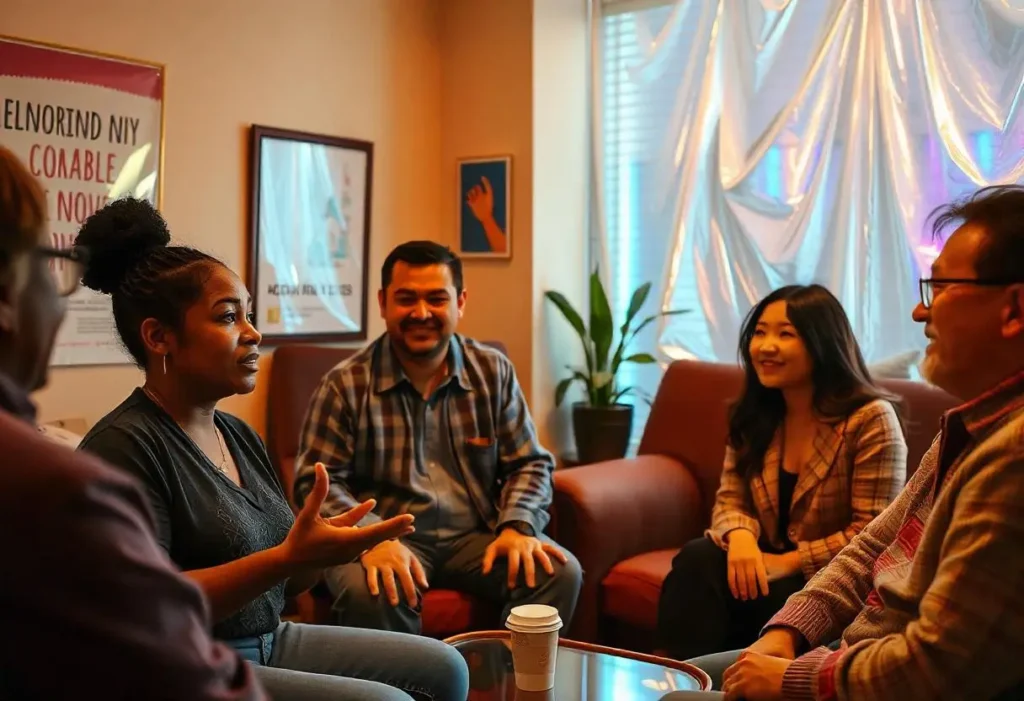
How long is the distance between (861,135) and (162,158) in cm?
223

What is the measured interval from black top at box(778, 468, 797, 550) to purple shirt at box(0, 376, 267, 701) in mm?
1884

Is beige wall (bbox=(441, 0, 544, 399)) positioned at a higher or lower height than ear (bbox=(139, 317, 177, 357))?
higher

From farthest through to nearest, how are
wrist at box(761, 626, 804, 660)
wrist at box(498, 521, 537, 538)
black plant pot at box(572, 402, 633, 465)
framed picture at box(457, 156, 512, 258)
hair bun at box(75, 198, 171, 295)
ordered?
framed picture at box(457, 156, 512, 258) < black plant pot at box(572, 402, 633, 465) < wrist at box(498, 521, 537, 538) < hair bun at box(75, 198, 171, 295) < wrist at box(761, 626, 804, 660)

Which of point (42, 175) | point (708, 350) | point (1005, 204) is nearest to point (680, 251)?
point (708, 350)

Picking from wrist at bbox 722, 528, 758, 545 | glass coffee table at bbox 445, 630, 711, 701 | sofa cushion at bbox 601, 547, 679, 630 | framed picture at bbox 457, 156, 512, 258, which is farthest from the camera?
framed picture at bbox 457, 156, 512, 258

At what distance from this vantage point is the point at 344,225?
3701 mm

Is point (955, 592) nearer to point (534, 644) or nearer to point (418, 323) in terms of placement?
point (534, 644)

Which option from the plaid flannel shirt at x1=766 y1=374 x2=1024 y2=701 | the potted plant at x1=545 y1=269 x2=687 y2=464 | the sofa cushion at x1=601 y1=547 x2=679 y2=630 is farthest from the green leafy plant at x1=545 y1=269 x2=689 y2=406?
the plaid flannel shirt at x1=766 y1=374 x2=1024 y2=701

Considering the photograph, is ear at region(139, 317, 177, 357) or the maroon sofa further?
the maroon sofa

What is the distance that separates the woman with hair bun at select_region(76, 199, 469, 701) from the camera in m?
1.54

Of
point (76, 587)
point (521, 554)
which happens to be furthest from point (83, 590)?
point (521, 554)

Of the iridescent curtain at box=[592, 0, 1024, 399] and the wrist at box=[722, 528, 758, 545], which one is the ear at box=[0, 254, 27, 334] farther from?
the iridescent curtain at box=[592, 0, 1024, 399]

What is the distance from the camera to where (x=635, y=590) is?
274 centimetres

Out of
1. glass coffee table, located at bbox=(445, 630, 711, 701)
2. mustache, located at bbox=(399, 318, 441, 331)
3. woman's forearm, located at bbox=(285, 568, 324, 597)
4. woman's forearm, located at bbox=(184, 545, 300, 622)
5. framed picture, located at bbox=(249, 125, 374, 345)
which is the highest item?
framed picture, located at bbox=(249, 125, 374, 345)
